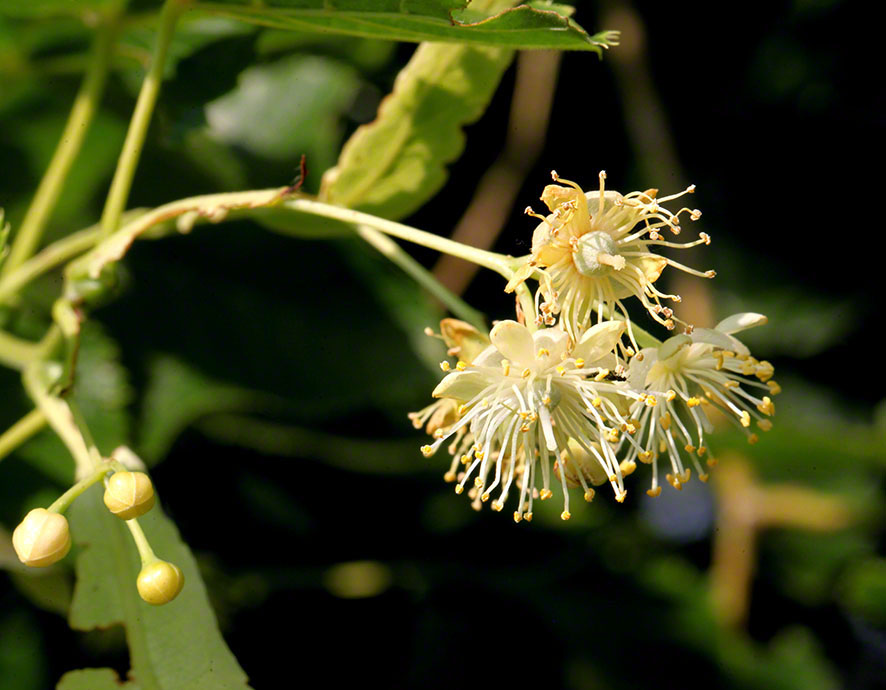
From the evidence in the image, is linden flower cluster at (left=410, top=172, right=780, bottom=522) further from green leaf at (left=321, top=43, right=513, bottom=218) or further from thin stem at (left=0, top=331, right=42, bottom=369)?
thin stem at (left=0, top=331, right=42, bottom=369)

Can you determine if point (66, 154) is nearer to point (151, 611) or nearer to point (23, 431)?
point (23, 431)

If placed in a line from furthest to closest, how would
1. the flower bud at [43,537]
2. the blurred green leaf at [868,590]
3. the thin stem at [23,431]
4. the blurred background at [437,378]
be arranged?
the blurred green leaf at [868,590]
the blurred background at [437,378]
the thin stem at [23,431]
the flower bud at [43,537]

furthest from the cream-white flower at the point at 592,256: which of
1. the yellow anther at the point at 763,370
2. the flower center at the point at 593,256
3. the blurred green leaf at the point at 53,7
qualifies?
the blurred green leaf at the point at 53,7

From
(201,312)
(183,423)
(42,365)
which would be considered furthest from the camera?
(201,312)

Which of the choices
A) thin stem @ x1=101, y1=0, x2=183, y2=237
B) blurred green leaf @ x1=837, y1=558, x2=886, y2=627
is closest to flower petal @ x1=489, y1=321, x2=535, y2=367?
thin stem @ x1=101, y1=0, x2=183, y2=237

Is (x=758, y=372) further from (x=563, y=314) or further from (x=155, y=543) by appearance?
(x=155, y=543)

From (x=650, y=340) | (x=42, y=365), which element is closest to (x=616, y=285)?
(x=650, y=340)

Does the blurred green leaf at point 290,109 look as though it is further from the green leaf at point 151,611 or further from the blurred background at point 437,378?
the green leaf at point 151,611
